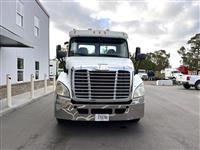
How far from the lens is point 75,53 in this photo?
9.49 metres

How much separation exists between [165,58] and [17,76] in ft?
263

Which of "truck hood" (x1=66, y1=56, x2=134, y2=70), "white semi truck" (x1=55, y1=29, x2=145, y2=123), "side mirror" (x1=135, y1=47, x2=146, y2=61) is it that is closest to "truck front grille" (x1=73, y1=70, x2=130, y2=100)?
"white semi truck" (x1=55, y1=29, x2=145, y2=123)

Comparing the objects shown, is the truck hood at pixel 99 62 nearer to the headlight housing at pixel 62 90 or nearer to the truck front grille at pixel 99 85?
the truck front grille at pixel 99 85

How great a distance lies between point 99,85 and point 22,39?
838cm

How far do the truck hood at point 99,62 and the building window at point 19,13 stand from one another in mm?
11239

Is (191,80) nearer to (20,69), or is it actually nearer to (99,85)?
(20,69)

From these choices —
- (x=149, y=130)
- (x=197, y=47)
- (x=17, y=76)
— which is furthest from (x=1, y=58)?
(x=197, y=47)

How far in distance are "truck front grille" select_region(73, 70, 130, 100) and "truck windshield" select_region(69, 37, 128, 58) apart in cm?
158

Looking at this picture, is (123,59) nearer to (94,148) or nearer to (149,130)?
(149,130)

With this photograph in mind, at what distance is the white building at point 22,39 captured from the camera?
16.3 metres

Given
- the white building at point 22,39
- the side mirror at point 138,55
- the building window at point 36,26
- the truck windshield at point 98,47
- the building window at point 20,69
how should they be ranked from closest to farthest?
the truck windshield at point 98,47 → the side mirror at point 138,55 → the white building at point 22,39 → the building window at point 20,69 → the building window at point 36,26

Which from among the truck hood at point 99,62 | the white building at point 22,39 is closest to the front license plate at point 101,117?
the truck hood at point 99,62

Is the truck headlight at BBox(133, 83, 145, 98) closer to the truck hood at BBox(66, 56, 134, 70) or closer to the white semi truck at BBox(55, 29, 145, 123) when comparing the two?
the white semi truck at BBox(55, 29, 145, 123)

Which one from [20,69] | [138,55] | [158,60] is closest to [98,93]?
[138,55]
